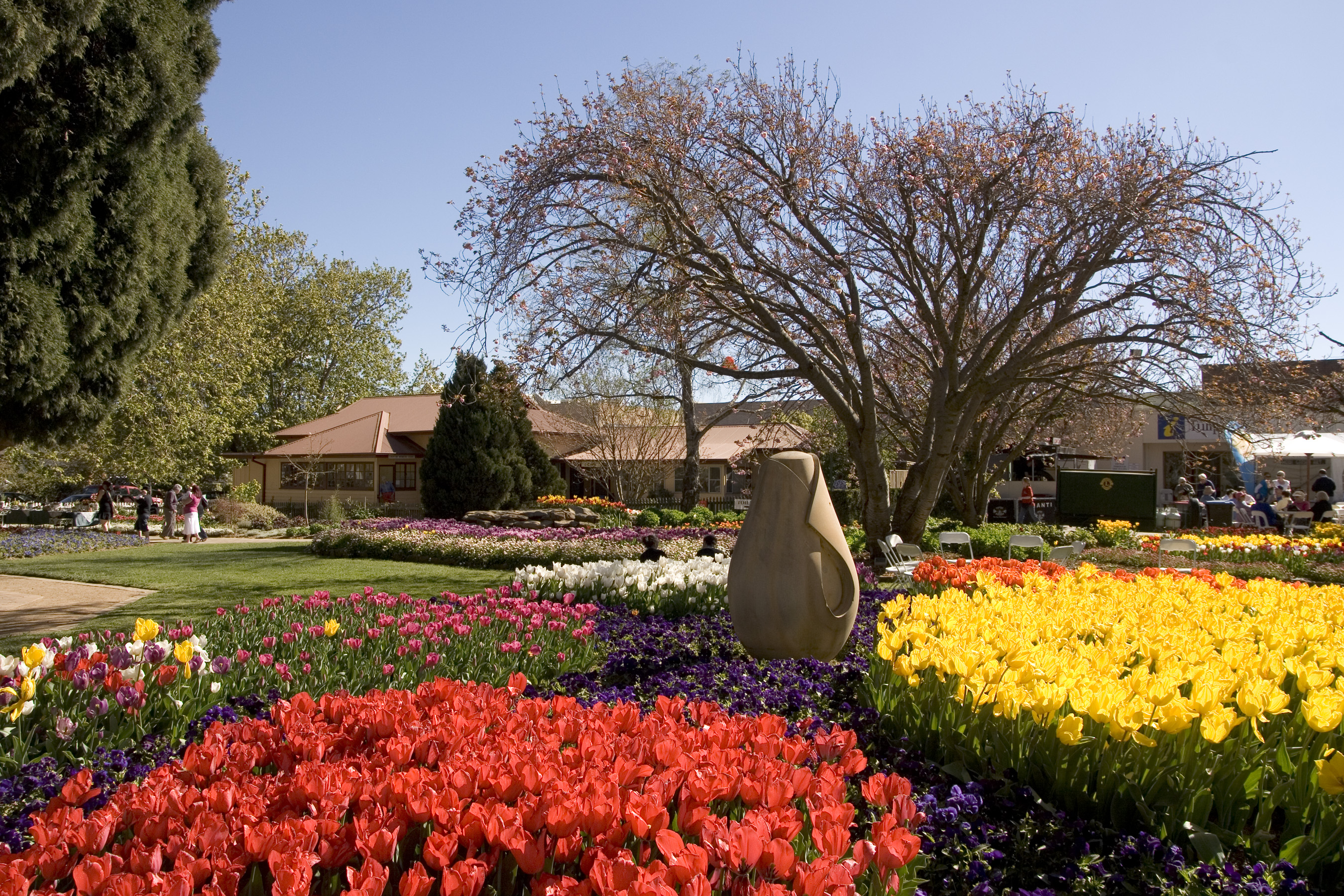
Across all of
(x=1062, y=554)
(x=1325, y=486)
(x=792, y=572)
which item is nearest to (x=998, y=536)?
(x=1062, y=554)

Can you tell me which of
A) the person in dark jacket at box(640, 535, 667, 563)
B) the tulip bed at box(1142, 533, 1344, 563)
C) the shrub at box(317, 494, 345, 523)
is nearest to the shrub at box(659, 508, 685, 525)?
the shrub at box(317, 494, 345, 523)

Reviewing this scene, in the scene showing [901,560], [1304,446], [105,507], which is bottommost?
[105,507]

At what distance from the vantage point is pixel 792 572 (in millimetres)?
6262

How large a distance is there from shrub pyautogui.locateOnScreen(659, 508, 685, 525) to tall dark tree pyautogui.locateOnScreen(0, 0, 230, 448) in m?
15.4

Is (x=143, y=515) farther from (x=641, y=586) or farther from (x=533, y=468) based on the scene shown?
(x=641, y=586)

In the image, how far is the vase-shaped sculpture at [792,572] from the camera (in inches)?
245

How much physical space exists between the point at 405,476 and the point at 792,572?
35.9m

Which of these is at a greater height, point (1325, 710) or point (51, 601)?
point (1325, 710)

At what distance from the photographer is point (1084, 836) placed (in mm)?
2990

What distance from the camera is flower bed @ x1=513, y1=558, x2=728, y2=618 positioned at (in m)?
8.61

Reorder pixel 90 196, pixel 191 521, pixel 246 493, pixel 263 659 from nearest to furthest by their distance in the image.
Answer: pixel 263 659 → pixel 90 196 → pixel 191 521 → pixel 246 493

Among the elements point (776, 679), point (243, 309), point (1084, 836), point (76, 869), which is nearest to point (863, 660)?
point (776, 679)

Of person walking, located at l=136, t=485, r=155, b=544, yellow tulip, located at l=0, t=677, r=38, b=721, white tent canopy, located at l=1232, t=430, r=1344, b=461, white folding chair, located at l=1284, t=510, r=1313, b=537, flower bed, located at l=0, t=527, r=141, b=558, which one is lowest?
flower bed, located at l=0, t=527, r=141, b=558

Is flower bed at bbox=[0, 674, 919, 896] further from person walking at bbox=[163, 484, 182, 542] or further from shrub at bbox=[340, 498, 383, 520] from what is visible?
person walking at bbox=[163, 484, 182, 542]
